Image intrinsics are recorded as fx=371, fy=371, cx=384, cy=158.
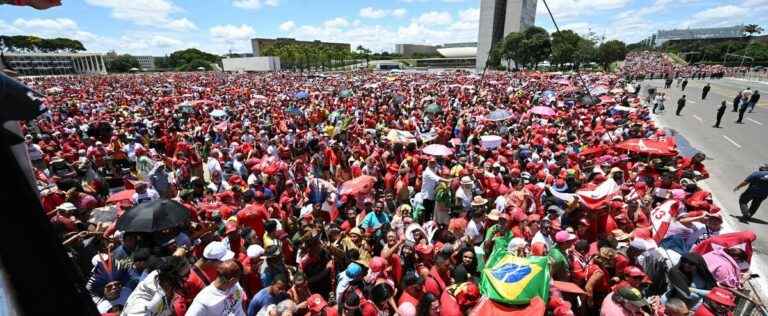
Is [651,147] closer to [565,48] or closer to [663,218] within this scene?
[663,218]

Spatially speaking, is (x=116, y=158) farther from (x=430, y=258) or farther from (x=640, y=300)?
(x=640, y=300)

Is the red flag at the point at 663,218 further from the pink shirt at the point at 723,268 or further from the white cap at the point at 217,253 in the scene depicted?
the white cap at the point at 217,253

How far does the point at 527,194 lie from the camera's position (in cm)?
621

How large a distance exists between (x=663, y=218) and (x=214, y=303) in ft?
19.4

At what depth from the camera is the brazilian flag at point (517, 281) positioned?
130 inches

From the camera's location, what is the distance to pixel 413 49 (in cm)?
18050

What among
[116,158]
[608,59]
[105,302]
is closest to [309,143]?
[116,158]

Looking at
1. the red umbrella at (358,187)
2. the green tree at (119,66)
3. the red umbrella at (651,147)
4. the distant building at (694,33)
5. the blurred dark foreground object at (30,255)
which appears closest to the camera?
the blurred dark foreground object at (30,255)

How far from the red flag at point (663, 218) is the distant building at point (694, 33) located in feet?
656

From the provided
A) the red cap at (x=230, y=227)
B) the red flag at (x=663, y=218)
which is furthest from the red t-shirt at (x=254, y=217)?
the red flag at (x=663, y=218)

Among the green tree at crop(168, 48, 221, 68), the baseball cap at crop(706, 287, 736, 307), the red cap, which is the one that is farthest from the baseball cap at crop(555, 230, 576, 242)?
the green tree at crop(168, 48, 221, 68)

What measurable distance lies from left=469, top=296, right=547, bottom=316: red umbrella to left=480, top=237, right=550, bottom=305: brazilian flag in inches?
1.7

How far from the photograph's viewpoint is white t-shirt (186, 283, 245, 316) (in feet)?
11.1

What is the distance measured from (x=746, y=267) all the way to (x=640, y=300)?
7.86 feet
